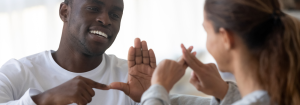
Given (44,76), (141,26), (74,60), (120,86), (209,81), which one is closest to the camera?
(209,81)

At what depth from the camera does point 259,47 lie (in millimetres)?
839

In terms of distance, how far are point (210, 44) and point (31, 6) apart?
199 centimetres

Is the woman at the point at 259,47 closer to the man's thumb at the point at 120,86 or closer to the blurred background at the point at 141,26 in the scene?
the man's thumb at the point at 120,86

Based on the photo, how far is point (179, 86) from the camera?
2768 millimetres

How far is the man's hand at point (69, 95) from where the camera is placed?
112 cm

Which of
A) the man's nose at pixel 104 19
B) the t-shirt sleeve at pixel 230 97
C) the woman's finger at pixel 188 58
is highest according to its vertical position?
the man's nose at pixel 104 19

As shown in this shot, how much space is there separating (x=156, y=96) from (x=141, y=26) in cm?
182

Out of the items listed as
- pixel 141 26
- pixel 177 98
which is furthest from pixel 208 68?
pixel 141 26

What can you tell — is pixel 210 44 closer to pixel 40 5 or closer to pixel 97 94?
pixel 97 94

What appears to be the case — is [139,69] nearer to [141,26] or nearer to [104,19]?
[104,19]

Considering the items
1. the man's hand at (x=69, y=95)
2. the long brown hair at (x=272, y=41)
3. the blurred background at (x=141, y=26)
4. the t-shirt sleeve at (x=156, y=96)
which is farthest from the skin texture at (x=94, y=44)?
the blurred background at (x=141, y=26)

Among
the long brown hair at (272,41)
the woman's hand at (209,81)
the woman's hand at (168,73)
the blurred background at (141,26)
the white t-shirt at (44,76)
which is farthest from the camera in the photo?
the blurred background at (141,26)

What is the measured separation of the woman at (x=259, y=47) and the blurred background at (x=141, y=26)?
1.69 meters

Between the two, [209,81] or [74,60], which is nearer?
[209,81]
